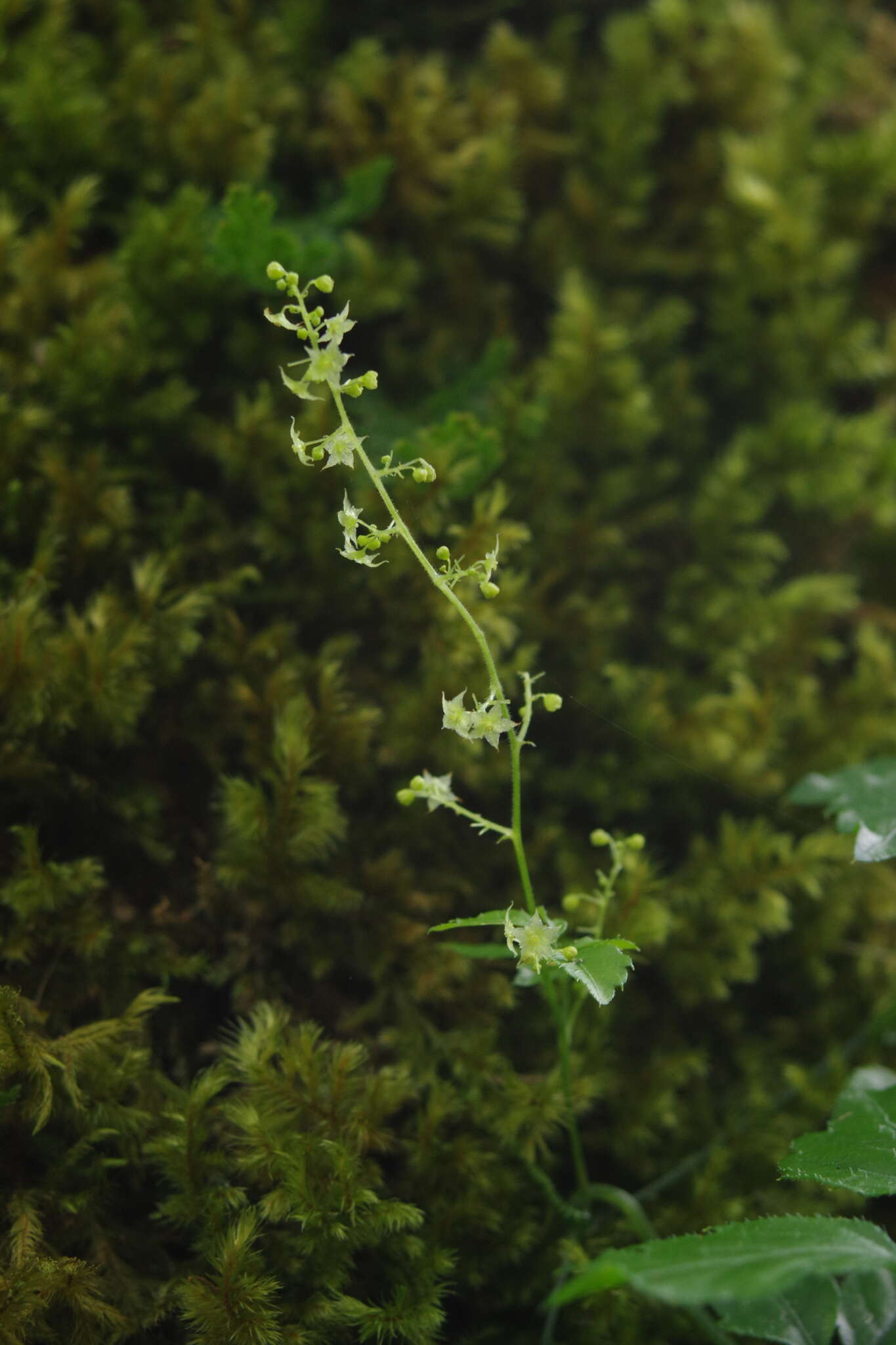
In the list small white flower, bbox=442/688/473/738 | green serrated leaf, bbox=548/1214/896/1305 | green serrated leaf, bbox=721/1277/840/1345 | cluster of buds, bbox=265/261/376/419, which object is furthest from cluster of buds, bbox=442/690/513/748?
green serrated leaf, bbox=721/1277/840/1345

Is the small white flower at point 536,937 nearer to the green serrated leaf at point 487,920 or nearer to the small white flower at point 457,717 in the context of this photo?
the green serrated leaf at point 487,920

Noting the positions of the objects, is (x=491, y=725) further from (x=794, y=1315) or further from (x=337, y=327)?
(x=794, y=1315)

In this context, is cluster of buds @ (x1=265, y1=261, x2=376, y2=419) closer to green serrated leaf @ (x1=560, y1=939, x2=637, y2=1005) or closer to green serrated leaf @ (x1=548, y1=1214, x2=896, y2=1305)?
green serrated leaf @ (x1=560, y1=939, x2=637, y2=1005)

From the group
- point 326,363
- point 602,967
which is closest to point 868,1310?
point 602,967

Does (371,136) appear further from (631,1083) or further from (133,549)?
(631,1083)

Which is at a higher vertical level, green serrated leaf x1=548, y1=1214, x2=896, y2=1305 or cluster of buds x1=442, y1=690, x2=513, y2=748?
cluster of buds x1=442, y1=690, x2=513, y2=748

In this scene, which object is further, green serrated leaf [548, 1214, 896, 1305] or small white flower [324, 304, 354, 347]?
small white flower [324, 304, 354, 347]
